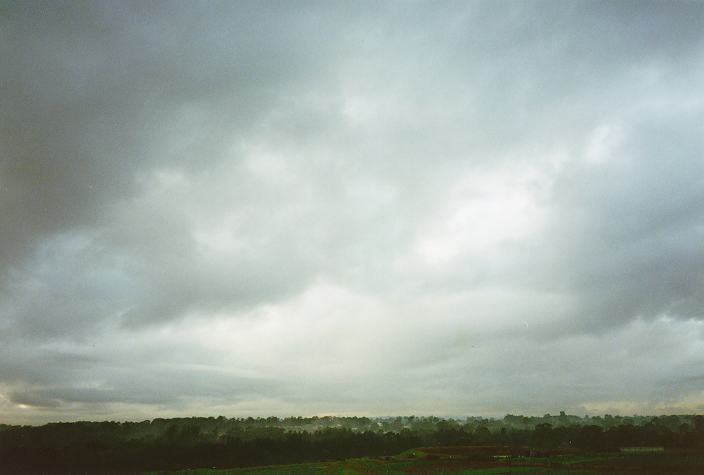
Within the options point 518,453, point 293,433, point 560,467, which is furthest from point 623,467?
point 293,433

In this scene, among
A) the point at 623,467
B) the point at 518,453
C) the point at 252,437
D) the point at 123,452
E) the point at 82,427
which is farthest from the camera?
the point at 82,427

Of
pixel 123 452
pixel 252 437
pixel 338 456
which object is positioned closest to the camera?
pixel 123 452

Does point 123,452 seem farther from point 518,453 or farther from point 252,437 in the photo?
point 518,453

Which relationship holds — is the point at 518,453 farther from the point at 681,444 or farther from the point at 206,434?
the point at 206,434

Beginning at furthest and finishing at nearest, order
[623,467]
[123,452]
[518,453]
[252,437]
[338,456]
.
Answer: [252,437] < [338,456] < [123,452] < [518,453] < [623,467]

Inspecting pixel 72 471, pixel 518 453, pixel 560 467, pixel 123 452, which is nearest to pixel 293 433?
pixel 123 452

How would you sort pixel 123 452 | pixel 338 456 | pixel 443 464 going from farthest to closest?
pixel 338 456, pixel 123 452, pixel 443 464

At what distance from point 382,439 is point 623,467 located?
→ 9798 cm

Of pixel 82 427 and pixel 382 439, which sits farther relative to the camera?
pixel 82 427

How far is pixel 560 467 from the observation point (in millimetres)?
81188

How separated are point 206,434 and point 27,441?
180ft

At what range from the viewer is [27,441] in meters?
151

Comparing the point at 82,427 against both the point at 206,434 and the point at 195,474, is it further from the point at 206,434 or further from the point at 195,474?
the point at 195,474

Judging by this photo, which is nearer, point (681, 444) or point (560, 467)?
point (560, 467)
